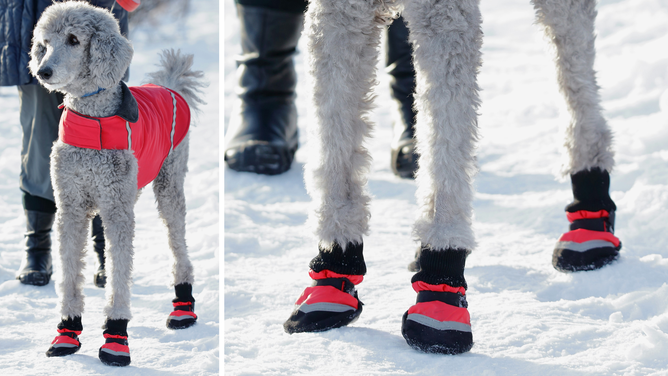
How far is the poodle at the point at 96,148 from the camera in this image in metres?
1.56

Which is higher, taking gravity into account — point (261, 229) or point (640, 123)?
point (640, 123)

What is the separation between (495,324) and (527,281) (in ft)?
1.50

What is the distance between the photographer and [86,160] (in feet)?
5.51

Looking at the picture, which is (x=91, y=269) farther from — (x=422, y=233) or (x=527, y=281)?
(x=527, y=281)

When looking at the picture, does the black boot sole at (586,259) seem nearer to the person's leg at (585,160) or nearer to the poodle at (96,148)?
the person's leg at (585,160)

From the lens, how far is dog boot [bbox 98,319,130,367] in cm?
160

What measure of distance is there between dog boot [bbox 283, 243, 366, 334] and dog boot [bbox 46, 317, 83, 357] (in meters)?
0.60

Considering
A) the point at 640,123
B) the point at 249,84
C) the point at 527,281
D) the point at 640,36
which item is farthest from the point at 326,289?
the point at 640,36

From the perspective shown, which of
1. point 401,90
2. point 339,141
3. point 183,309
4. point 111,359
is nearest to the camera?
point 111,359

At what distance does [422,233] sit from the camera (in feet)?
5.65

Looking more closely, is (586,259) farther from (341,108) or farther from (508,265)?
(341,108)

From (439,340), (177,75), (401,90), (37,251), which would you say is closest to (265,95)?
(401,90)

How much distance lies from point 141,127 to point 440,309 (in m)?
1.03

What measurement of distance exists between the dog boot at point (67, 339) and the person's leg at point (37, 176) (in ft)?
2.10
